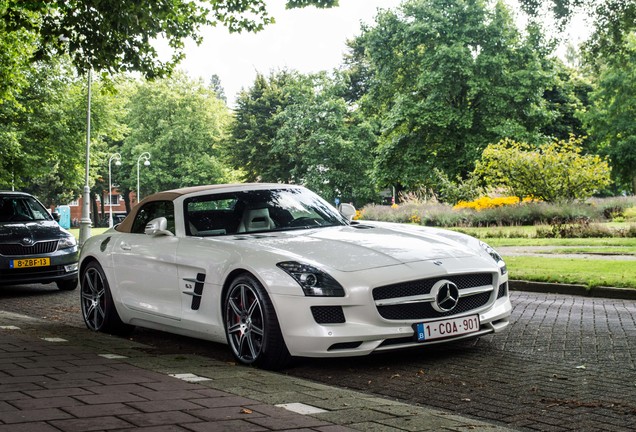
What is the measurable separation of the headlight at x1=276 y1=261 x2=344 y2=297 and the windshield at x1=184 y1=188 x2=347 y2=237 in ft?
4.56

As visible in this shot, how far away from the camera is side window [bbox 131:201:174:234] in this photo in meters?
8.13

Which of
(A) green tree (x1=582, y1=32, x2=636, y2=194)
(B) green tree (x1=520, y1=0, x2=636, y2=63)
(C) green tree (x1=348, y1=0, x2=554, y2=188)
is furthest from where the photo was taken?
(A) green tree (x1=582, y1=32, x2=636, y2=194)

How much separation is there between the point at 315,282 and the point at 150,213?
2922mm

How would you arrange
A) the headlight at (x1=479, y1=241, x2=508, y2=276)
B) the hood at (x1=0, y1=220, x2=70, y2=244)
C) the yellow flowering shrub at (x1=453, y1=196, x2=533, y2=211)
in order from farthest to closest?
the yellow flowering shrub at (x1=453, y1=196, x2=533, y2=211)
the hood at (x1=0, y1=220, x2=70, y2=244)
the headlight at (x1=479, y1=241, x2=508, y2=276)

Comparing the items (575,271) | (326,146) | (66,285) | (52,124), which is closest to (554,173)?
(575,271)

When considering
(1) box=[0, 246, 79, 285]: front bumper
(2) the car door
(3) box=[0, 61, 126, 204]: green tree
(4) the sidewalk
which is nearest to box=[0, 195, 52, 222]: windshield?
(1) box=[0, 246, 79, 285]: front bumper

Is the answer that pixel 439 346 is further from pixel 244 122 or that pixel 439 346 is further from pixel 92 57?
pixel 244 122

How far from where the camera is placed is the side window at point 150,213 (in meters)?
8.13

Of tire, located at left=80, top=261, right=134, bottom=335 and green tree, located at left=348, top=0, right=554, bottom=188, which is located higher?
green tree, located at left=348, top=0, right=554, bottom=188

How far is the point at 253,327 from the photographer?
21.2 feet

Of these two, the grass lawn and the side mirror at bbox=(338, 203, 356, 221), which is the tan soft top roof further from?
the grass lawn

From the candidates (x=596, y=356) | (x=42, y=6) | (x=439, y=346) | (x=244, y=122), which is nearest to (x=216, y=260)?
(x=439, y=346)

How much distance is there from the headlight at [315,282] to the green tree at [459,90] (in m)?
42.9

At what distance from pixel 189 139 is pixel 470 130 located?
1407 inches
